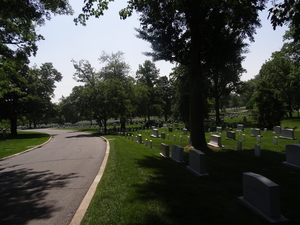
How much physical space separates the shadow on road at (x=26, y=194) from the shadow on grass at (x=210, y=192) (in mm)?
2304

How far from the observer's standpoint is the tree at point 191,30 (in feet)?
42.5

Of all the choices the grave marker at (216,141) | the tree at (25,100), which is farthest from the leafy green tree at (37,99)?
the grave marker at (216,141)

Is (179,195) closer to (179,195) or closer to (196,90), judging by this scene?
(179,195)

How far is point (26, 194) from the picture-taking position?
688 centimetres

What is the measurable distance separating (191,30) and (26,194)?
1164cm

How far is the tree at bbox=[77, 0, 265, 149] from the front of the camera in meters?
12.9

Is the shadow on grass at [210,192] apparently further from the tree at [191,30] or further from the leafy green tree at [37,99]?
the leafy green tree at [37,99]

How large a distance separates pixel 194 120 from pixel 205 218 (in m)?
10.2

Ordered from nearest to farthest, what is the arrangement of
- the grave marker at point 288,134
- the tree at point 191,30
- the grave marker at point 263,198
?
the grave marker at point 263,198 < the tree at point 191,30 < the grave marker at point 288,134

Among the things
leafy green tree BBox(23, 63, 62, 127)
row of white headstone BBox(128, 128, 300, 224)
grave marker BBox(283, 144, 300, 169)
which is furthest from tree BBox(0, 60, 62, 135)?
row of white headstone BBox(128, 128, 300, 224)

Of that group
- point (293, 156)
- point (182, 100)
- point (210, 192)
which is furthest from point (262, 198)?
point (182, 100)

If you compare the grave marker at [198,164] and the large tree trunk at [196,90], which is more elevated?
the large tree trunk at [196,90]

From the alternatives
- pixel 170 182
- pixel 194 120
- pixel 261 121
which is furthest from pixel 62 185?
pixel 261 121

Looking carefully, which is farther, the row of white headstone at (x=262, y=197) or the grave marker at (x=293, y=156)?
the grave marker at (x=293, y=156)
